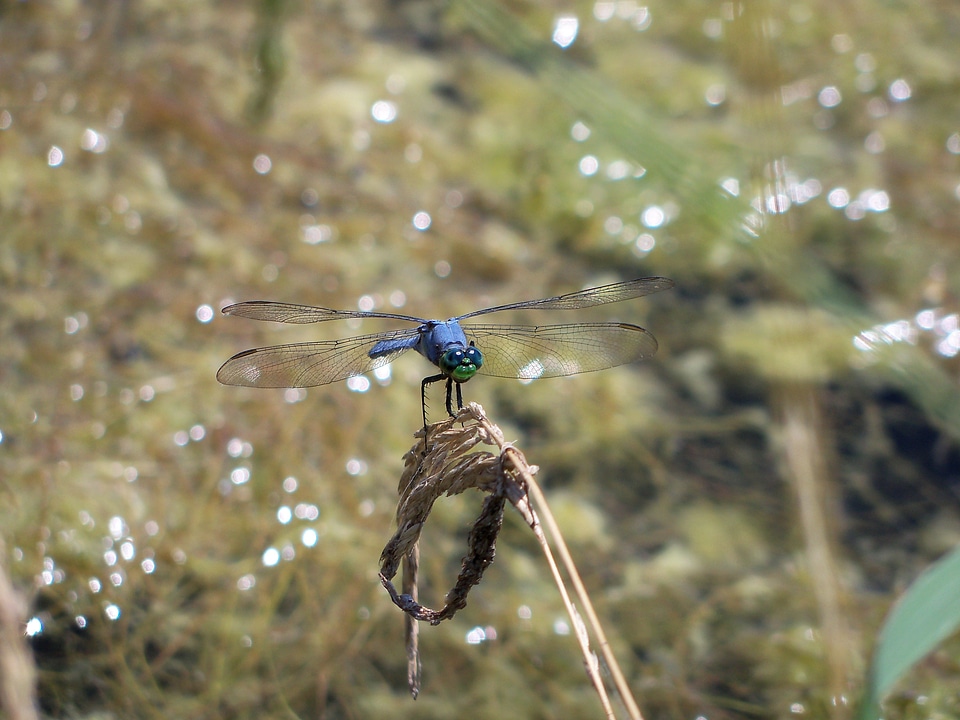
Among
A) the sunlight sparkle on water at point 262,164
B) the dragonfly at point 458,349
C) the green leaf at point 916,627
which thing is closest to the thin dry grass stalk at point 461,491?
the green leaf at point 916,627

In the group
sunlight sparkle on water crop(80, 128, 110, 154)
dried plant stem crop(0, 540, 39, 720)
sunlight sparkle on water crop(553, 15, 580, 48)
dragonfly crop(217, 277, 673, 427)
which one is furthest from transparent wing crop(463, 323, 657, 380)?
sunlight sparkle on water crop(553, 15, 580, 48)

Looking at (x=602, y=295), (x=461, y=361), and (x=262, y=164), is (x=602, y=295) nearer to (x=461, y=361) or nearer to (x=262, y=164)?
(x=461, y=361)

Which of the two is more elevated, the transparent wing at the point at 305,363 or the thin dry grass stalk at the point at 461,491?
the transparent wing at the point at 305,363

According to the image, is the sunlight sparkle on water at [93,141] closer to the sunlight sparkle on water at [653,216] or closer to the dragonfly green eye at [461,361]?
the dragonfly green eye at [461,361]

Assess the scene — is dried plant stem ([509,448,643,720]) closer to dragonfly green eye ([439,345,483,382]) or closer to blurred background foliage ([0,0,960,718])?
blurred background foliage ([0,0,960,718])

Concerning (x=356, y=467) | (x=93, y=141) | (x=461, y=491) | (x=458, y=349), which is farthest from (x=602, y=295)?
(x=93, y=141)

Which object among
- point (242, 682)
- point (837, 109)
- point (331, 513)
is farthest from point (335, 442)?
point (837, 109)
